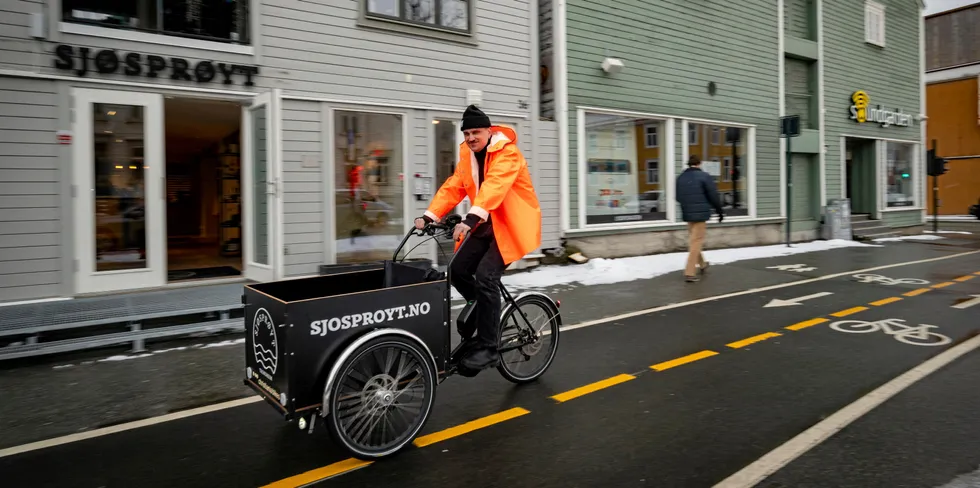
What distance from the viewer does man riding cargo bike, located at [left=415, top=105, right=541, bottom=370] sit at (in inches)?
170

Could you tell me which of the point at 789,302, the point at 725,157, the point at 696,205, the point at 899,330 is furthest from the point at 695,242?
the point at 725,157

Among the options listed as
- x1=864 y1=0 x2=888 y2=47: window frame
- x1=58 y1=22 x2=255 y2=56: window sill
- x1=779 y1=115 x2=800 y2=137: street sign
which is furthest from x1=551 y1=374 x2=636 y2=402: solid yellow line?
x1=864 y1=0 x2=888 y2=47: window frame

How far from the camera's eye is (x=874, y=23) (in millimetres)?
20094

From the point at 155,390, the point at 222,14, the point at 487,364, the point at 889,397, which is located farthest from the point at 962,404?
the point at 222,14

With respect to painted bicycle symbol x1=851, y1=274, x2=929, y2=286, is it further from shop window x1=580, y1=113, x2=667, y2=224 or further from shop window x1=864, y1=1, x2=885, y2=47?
shop window x1=864, y1=1, x2=885, y2=47

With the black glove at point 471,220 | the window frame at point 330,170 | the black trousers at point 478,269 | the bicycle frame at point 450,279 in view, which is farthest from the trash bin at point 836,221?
the black glove at point 471,220

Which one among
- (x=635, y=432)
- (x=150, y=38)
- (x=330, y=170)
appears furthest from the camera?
(x=330, y=170)

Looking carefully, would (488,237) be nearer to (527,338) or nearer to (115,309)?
(527,338)

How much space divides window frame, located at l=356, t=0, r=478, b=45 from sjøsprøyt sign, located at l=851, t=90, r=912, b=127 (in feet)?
45.6

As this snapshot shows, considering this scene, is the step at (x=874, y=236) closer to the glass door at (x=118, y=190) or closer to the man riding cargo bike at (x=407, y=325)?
the man riding cargo bike at (x=407, y=325)

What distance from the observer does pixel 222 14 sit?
8734mm

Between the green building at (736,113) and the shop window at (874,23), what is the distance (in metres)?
0.05

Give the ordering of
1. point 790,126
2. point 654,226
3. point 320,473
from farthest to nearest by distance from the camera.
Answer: point 790,126 < point 654,226 < point 320,473

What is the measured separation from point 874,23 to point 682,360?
19646 mm
